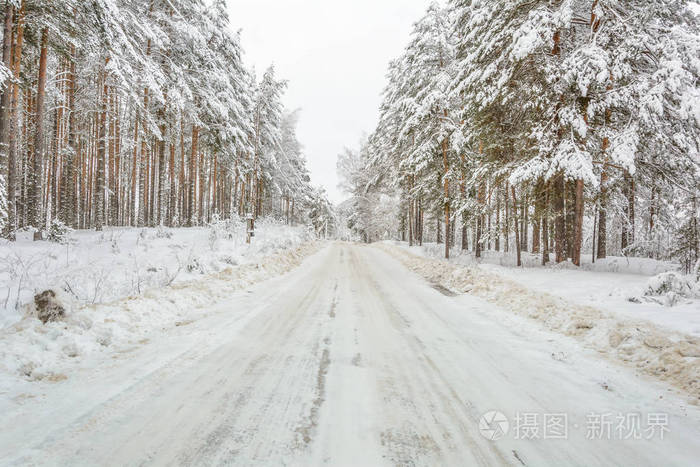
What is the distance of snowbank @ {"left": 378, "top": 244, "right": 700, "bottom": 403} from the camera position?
3494 millimetres

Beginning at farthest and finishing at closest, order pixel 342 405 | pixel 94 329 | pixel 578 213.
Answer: pixel 578 213 → pixel 94 329 → pixel 342 405

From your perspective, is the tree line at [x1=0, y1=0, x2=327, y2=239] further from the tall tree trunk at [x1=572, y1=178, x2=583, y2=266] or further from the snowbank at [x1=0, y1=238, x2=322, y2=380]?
the tall tree trunk at [x1=572, y1=178, x2=583, y2=266]

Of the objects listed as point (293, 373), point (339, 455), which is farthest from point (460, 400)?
point (293, 373)

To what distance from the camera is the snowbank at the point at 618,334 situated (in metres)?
3.49

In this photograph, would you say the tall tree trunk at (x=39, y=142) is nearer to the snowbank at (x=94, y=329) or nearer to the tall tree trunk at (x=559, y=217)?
the snowbank at (x=94, y=329)

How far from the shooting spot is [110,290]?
19.2 ft

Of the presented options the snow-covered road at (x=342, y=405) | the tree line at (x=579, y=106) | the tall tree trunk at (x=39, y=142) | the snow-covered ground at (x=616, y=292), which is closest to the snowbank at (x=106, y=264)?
the tall tree trunk at (x=39, y=142)

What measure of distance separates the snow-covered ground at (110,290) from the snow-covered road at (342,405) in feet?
1.42

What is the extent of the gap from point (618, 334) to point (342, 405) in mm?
4217

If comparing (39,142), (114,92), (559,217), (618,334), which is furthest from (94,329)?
(114,92)

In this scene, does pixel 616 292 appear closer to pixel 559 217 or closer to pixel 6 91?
pixel 559 217

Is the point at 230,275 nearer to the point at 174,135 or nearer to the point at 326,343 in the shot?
the point at 326,343

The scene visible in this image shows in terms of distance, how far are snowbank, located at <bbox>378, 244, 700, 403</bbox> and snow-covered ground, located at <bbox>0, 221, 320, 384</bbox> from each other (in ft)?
20.6

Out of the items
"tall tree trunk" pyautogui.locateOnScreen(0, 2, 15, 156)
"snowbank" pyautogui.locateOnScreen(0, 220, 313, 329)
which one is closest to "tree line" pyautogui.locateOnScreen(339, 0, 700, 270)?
"snowbank" pyautogui.locateOnScreen(0, 220, 313, 329)
